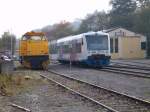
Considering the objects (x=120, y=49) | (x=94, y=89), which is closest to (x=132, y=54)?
(x=120, y=49)

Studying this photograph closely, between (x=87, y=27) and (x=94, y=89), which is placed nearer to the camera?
(x=94, y=89)

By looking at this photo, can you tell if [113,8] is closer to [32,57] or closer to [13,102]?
[32,57]

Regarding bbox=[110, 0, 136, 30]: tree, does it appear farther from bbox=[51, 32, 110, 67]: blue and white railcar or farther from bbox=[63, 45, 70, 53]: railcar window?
bbox=[51, 32, 110, 67]: blue and white railcar

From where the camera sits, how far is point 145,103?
515 inches

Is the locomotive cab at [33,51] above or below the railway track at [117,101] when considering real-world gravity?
above

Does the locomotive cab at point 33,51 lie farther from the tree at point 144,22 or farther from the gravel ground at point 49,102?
the tree at point 144,22

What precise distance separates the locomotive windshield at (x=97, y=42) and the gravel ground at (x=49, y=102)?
59.8 feet

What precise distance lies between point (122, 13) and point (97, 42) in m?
68.8

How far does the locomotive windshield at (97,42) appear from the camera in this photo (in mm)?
36719

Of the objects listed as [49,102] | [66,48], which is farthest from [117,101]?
[66,48]

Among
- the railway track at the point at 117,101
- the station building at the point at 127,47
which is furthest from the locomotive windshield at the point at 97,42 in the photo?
the station building at the point at 127,47

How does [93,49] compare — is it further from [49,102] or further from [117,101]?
[117,101]

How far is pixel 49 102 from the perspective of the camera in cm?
1448

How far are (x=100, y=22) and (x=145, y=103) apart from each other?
9923cm
